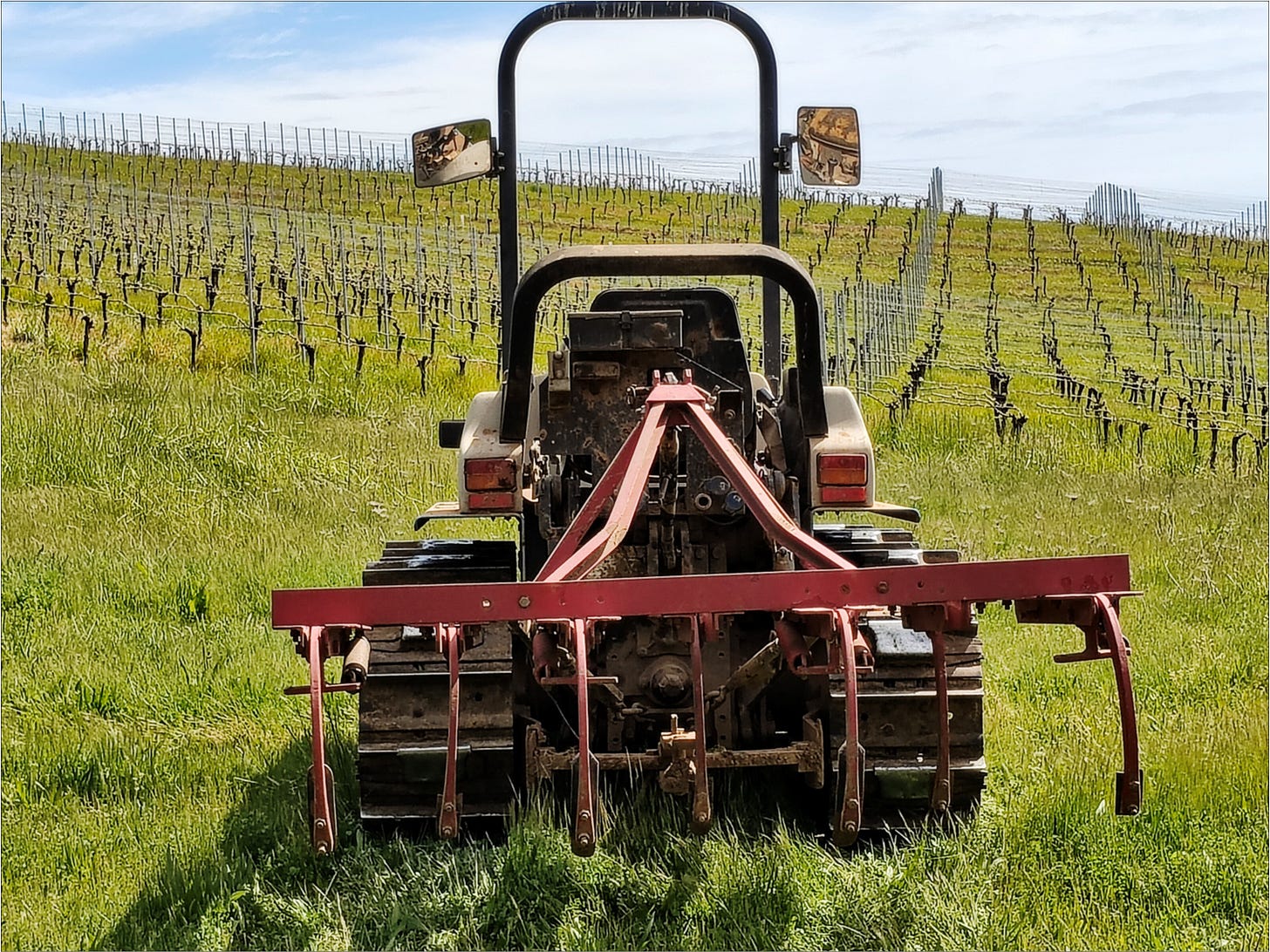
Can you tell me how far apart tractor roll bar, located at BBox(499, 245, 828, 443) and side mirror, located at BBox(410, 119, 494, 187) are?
1055 mm

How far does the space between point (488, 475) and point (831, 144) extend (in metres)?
1.74

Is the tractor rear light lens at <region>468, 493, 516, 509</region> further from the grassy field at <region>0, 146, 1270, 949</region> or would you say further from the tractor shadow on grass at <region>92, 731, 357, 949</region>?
the tractor shadow on grass at <region>92, 731, 357, 949</region>

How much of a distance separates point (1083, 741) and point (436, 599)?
3094 millimetres

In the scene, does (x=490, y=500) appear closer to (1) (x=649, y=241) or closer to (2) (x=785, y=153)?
(2) (x=785, y=153)

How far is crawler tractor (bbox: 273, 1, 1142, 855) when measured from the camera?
9.69 feet

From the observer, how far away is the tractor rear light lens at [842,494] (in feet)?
13.7

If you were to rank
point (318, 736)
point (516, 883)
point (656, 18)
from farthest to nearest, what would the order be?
1. point (656, 18)
2. point (516, 883)
3. point (318, 736)

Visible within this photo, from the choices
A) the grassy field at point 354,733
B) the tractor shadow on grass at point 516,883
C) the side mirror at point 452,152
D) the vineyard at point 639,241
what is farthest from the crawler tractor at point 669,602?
the vineyard at point 639,241

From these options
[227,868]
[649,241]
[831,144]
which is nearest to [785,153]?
[831,144]

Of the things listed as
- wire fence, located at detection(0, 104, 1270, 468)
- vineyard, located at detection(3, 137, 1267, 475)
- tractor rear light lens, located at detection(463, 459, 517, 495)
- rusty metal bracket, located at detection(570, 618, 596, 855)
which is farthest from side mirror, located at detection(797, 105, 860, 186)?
wire fence, located at detection(0, 104, 1270, 468)

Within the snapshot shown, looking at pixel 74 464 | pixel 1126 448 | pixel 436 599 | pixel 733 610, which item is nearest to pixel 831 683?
pixel 733 610

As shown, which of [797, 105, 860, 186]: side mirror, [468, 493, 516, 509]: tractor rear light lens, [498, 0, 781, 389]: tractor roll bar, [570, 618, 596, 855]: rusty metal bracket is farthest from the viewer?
[498, 0, 781, 389]: tractor roll bar

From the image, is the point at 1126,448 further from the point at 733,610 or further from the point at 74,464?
the point at 733,610

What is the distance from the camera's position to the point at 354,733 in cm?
518
